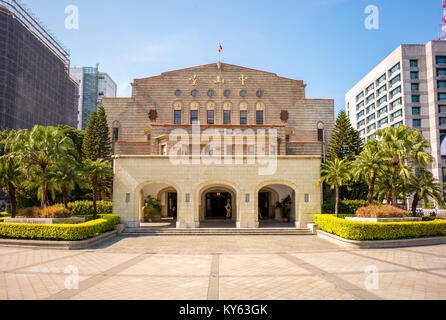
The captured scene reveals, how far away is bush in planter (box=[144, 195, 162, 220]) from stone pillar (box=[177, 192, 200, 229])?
4381 mm

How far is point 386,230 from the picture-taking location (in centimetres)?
1625

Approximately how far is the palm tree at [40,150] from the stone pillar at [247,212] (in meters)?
13.2

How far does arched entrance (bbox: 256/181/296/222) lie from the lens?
2600 cm

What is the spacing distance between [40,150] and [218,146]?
1506cm

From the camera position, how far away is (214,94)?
35.9 m

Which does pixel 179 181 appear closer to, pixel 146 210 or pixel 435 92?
pixel 146 210

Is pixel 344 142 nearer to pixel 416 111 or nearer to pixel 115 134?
pixel 115 134

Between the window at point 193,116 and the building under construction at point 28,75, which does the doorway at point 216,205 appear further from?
the building under construction at point 28,75

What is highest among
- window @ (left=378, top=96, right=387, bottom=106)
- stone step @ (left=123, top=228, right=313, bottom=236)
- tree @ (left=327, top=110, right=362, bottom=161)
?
window @ (left=378, top=96, right=387, bottom=106)

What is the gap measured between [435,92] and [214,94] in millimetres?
42350

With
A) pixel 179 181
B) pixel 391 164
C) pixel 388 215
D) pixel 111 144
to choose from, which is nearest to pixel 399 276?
pixel 388 215

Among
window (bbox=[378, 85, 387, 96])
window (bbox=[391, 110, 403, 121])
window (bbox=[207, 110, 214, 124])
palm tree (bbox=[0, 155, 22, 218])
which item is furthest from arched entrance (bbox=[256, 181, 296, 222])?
window (bbox=[378, 85, 387, 96])

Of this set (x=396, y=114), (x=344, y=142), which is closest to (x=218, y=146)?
(x=344, y=142)

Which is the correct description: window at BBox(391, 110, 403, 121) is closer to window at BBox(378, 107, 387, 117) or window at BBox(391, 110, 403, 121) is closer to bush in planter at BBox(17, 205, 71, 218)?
window at BBox(378, 107, 387, 117)
